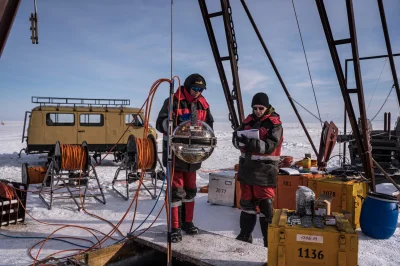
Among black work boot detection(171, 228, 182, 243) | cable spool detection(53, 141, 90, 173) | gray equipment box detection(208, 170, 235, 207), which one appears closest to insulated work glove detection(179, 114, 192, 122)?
black work boot detection(171, 228, 182, 243)

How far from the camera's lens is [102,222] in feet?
18.6

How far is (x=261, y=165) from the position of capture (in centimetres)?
419

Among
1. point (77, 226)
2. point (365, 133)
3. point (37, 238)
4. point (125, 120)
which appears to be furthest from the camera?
point (125, 120)

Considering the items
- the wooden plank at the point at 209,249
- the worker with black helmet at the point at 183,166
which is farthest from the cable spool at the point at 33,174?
the worker with black helmet at the point at 183,166

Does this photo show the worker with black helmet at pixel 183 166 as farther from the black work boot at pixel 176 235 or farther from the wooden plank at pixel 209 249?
the wooden plank at pixel 209 249

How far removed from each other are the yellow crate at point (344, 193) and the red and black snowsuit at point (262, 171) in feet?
5.08

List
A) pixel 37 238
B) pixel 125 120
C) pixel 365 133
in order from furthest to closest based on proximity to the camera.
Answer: pixel 125 120 < pixel 365 133 < pixel 37 238

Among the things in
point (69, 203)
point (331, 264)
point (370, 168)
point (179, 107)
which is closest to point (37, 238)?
point (69, 203)

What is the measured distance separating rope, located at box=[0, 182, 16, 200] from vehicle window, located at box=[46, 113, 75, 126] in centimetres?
805

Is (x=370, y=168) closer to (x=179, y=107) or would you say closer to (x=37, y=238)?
(x=179, y=107)

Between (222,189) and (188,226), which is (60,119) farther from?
(188,226)

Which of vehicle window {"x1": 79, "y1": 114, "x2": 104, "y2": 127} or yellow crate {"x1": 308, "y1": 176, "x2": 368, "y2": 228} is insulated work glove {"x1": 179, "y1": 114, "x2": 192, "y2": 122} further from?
vehicle window {"x1": 79, "y1": 114, "x2": 104, "y2": 127}

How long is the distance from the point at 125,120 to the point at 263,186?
10.4m

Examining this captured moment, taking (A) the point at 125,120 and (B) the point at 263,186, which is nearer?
(B) the point at 263,186
